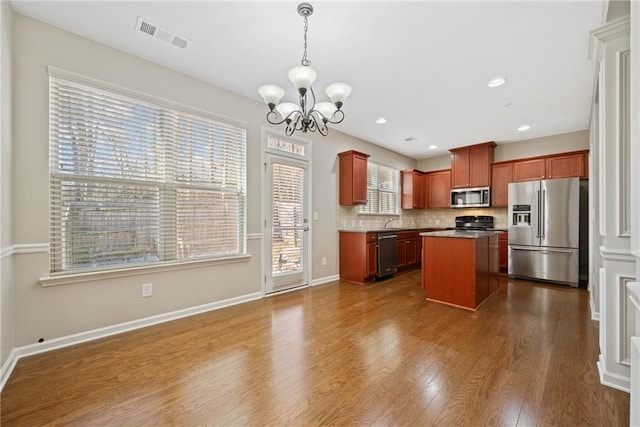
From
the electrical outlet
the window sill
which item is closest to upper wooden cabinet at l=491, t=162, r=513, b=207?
the window sill

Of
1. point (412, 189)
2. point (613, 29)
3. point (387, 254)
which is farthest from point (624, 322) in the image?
point (412, 189)

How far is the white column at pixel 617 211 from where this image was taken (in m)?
1.86

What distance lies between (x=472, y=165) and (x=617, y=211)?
4.45m

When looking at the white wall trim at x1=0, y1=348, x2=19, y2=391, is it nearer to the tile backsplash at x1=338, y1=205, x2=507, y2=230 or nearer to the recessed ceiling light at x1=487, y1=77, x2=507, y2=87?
the tile backsplash at x1=338, y1=205, x2=507, y2=230

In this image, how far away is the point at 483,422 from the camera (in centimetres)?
154

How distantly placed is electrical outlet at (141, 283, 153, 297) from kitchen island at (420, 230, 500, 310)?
340 cm

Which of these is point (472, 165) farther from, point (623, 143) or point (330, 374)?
point (330, 374)

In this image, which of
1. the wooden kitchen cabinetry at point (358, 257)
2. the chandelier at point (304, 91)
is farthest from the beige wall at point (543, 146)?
the chandelier at point (304, 91)

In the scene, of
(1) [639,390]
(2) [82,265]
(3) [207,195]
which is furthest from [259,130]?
(1) [639,390]

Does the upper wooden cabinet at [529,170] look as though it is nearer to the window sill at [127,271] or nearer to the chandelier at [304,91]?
the chandelier at [304,91]

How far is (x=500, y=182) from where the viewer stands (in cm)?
572

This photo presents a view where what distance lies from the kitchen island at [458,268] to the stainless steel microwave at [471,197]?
2.25 m

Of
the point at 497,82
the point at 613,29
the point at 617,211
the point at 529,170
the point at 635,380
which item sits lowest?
the point at 635,380

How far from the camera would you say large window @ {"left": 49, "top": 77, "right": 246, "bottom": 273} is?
2.47 m
